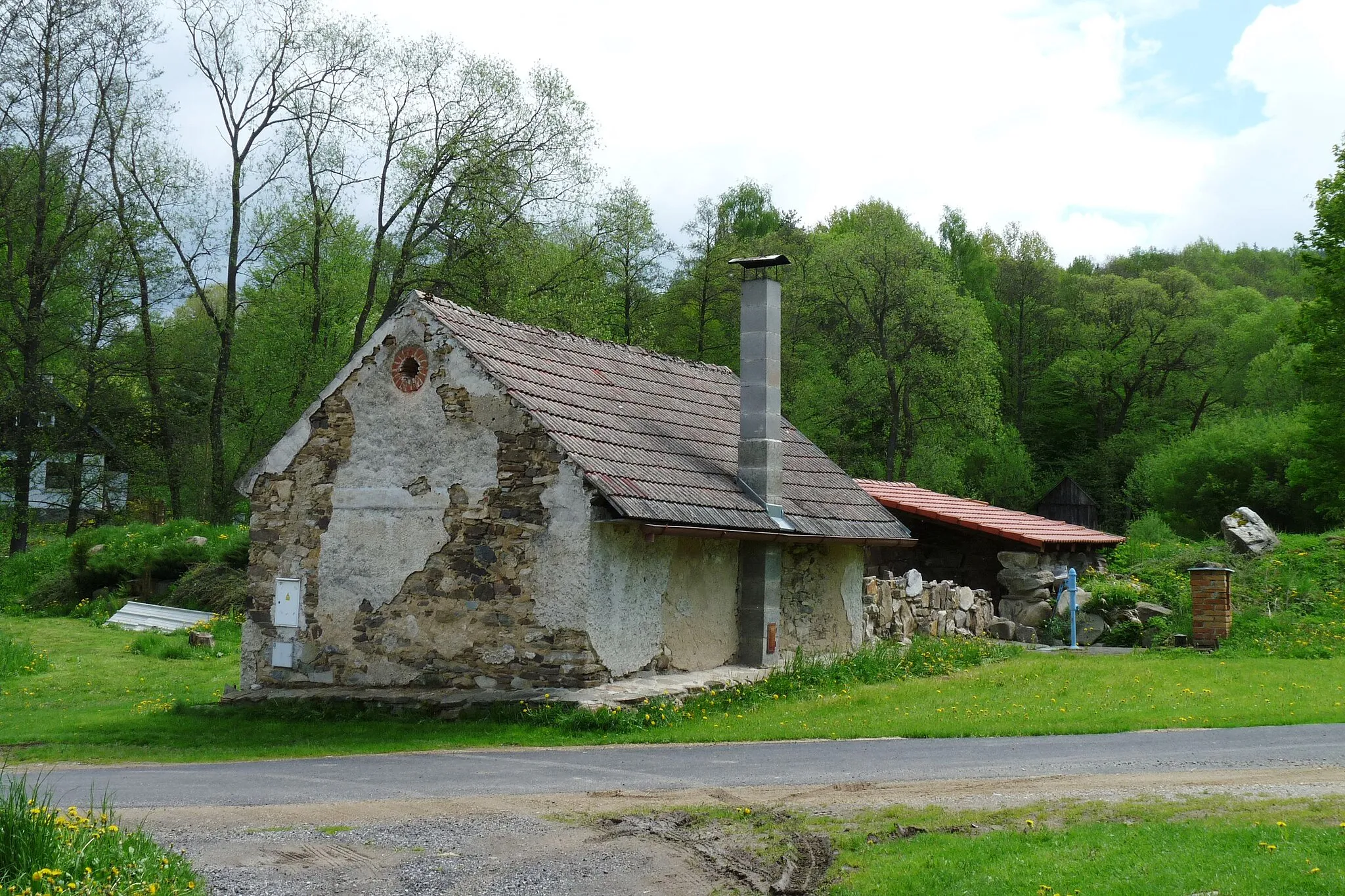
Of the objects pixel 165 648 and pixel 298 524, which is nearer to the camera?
pixel 298 524

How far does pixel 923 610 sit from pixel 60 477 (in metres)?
27.3

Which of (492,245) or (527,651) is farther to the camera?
(492,245)

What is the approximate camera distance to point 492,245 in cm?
3322

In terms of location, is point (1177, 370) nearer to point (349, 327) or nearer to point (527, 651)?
point (349, 327)

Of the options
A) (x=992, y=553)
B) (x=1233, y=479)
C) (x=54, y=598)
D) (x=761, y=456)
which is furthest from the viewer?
(x=1233, y=479)

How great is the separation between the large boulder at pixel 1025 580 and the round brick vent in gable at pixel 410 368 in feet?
48.7

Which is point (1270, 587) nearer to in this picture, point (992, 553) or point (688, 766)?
point (992, 553)

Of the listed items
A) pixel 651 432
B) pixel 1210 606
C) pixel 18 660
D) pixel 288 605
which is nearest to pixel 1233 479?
pixel 1210 606

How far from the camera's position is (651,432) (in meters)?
16.6

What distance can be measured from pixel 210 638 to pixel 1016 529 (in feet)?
55.0

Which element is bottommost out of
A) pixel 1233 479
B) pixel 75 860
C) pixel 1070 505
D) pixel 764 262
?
pixel 75 860

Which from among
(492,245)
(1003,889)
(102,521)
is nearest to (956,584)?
(492,245)

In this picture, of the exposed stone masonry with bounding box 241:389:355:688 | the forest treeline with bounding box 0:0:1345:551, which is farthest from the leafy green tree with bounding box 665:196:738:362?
the exposed stone masonry with bounding box 241:389:355:688

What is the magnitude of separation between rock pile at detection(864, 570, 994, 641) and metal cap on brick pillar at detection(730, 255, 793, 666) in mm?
3250
